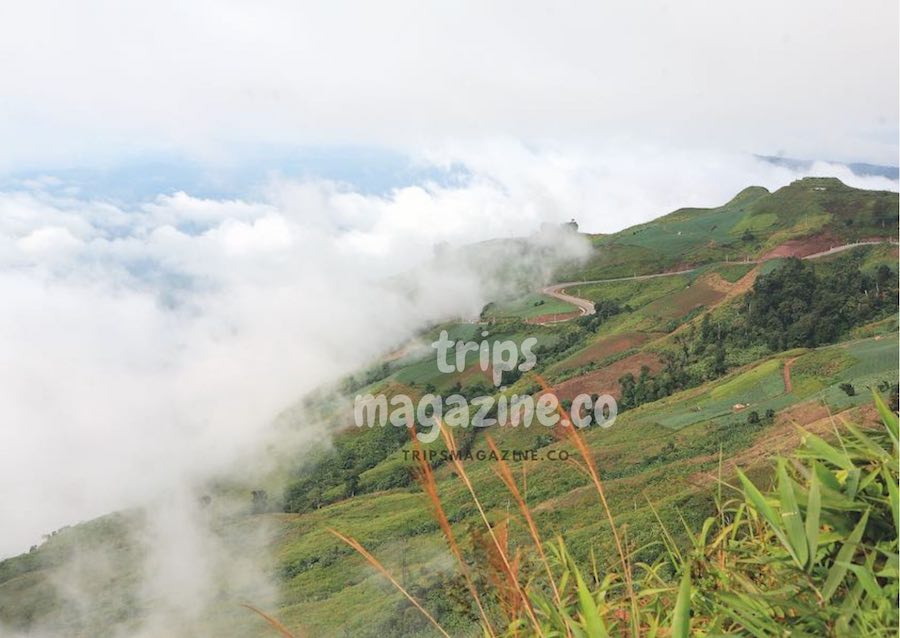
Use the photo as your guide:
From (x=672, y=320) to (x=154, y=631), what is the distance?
60424mm

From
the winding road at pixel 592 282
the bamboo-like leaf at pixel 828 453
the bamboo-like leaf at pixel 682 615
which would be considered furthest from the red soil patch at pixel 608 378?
the bamboo-like leaf at pixel 682 615

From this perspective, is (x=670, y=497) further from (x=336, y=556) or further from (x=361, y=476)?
(x=361, y=476)

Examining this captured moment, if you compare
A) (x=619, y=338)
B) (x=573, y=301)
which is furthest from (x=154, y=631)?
(x=573, y=301)

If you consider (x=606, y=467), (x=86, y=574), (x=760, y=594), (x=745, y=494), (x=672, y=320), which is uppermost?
(x=745, y=494)

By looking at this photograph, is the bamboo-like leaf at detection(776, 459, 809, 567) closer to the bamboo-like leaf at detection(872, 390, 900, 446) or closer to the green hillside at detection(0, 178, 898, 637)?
the bamboo-like leaf at detection(872, 390, 900, 446)

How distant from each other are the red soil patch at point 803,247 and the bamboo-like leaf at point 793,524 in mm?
89414

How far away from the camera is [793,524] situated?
2.17 meters

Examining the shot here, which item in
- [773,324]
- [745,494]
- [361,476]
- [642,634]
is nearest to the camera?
[745,494]

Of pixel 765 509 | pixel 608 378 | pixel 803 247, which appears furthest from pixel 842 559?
pixel 803 247

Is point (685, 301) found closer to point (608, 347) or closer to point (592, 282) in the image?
point (608, 347)

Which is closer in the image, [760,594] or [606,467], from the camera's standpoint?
[760,594]

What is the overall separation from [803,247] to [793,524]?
92.9 metres

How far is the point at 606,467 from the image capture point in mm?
47156

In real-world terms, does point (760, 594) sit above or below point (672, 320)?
above
